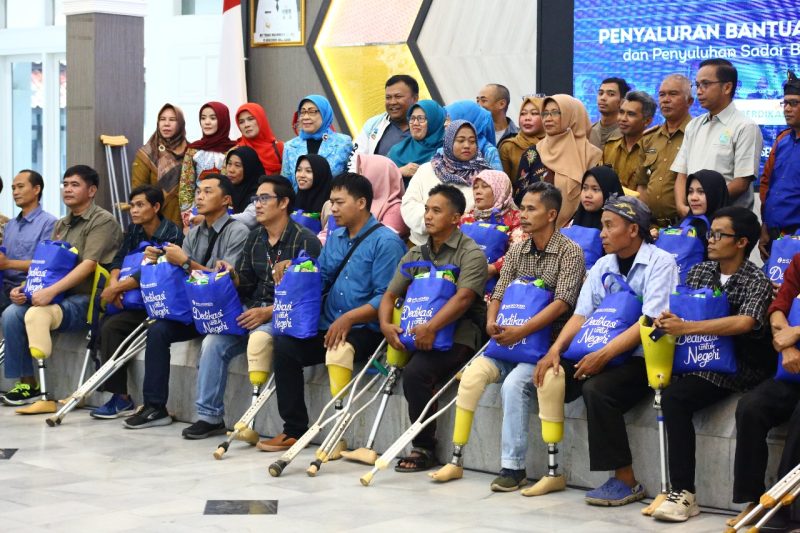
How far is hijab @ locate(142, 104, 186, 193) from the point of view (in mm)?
8312

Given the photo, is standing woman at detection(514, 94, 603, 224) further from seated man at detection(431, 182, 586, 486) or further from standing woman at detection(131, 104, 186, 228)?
standing woman at detection(131, 104, 186, 228)

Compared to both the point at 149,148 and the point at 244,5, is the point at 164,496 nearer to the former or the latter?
the point at 149,148

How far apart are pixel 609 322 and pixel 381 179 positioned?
2240mm

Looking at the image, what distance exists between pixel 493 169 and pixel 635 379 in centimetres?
190

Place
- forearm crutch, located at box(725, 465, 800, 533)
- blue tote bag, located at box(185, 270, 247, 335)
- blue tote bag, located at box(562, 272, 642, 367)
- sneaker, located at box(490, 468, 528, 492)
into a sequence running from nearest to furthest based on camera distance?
forearm crutch, located at box(725, 465, 800, 533)
blue tote bag, located at box(562, 272, 642, 367)
sneaker, located at box(490, 468, 528, 492)
blue tote bag, located at box(185, 270, 247, 335)

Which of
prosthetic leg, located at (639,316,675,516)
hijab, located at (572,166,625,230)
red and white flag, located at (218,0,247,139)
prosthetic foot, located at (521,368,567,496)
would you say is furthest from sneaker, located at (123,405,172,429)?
red and white flag, located at (218,0,247,139)

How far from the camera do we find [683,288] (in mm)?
4910

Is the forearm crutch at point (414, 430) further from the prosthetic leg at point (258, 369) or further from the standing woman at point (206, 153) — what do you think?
the standing woman at point (206, 153)

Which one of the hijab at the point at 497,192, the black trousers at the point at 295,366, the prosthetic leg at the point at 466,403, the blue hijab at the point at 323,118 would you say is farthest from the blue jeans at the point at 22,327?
the prosthetic leg at the point at 466,403

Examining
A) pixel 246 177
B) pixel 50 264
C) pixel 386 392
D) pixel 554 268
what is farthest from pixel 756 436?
pixel 50 264

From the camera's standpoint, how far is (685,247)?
215 inches

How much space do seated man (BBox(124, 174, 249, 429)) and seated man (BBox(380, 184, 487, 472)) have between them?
1.24 metres

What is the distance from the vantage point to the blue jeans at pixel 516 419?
5266 mm

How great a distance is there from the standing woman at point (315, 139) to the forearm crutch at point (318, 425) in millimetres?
1849
